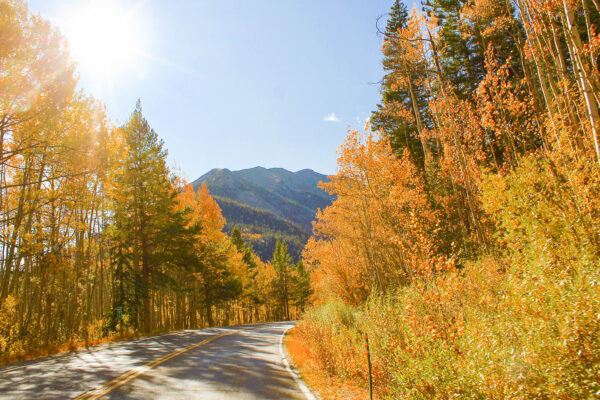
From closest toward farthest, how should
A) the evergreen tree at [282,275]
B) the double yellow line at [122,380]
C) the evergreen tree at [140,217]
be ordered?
1. the double yellow line at [122,380]
2. the evergreen tree at [140,217]
3. the evergreen tree at [282,275]

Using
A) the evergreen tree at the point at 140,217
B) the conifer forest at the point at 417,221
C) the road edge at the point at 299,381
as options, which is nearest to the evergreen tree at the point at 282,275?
the conifer forest at the point at 417,221

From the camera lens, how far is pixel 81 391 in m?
5.61

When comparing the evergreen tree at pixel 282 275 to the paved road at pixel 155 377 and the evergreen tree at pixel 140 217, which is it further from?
the paved road at pixel 155 377

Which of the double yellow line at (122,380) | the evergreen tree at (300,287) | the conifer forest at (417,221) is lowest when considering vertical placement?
the evergreen tree at (300,287)

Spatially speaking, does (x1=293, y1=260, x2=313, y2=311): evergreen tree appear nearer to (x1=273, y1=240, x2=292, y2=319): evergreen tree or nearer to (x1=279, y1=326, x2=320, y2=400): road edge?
(x1=273, y1=240, x2=292, y2=319): evergreen tree

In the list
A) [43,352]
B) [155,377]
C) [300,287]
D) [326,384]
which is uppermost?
[43,352]

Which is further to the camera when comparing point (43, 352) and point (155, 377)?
point (43, 352)

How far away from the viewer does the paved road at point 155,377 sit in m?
5.61

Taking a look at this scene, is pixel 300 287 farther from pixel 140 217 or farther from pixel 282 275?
pixel 140 217

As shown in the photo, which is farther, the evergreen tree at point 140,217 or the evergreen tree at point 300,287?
the evergreen tree at point 300,287

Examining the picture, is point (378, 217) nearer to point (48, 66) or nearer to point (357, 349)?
point (357, 349)

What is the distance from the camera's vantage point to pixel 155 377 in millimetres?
6730

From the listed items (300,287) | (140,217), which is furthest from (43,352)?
(300,287)

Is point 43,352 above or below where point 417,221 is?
below
